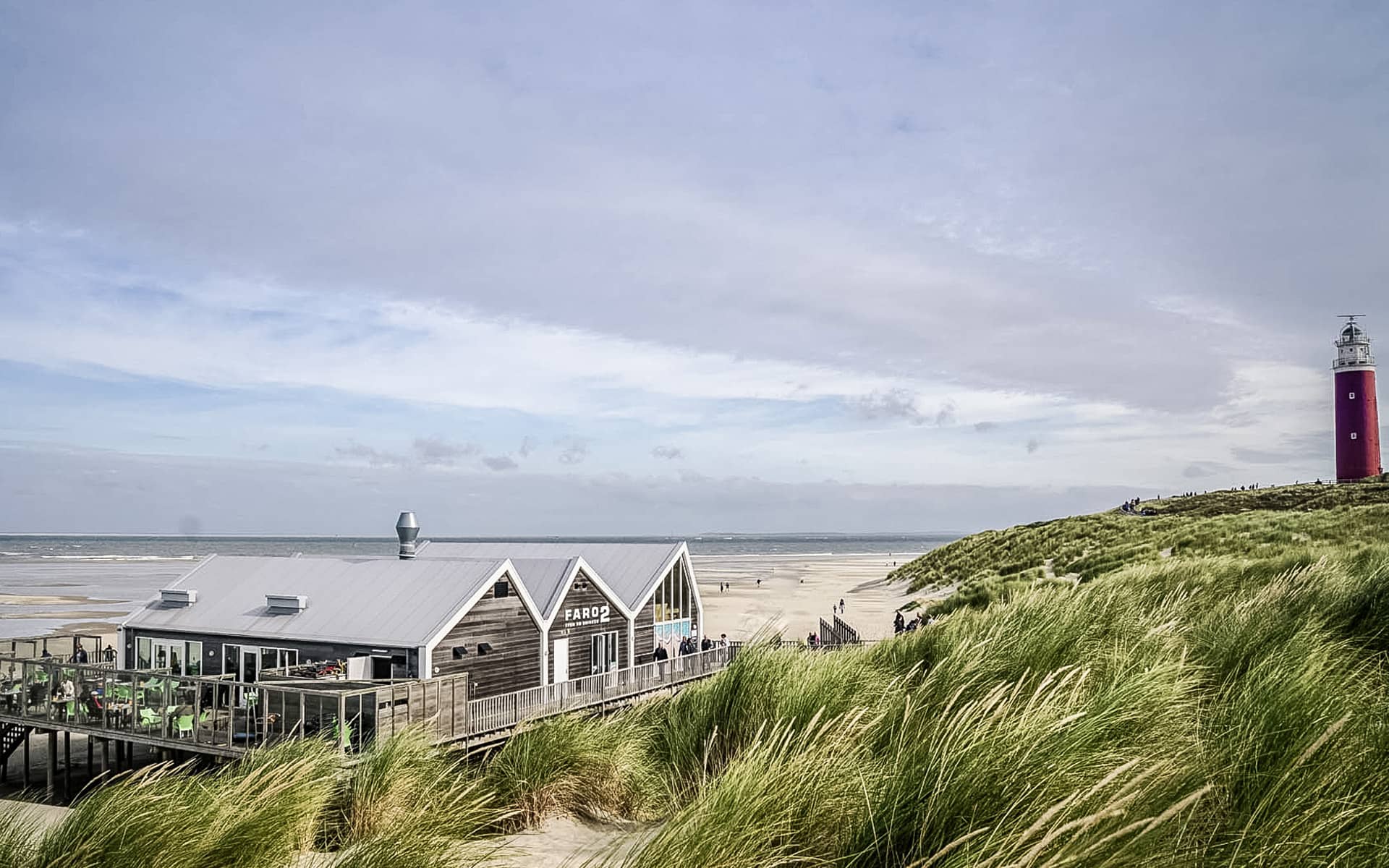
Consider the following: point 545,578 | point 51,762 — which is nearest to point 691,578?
point 545,578

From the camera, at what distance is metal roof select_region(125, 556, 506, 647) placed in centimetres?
2141

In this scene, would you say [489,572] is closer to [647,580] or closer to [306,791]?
[647,580]

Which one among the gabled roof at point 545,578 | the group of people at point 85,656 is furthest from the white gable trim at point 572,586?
the group of people at point 85,656

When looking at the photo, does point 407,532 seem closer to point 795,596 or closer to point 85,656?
point 85,656

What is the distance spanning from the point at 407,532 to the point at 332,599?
4516mm

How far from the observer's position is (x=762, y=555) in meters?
157

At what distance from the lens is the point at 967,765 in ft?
13.4

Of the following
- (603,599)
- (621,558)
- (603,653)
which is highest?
(621,558)

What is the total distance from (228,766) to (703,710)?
4327 millimetres

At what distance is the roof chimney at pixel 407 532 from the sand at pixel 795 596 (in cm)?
1014

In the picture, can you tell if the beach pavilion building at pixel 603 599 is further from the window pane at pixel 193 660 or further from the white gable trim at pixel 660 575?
the window pane at pixel 193 660

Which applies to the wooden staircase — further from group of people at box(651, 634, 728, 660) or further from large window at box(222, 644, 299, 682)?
group of people at box(651, 634, 728, 660)

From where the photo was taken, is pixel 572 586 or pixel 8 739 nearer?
pixel 8 739

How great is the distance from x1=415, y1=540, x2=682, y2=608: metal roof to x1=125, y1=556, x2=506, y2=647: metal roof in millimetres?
4199
